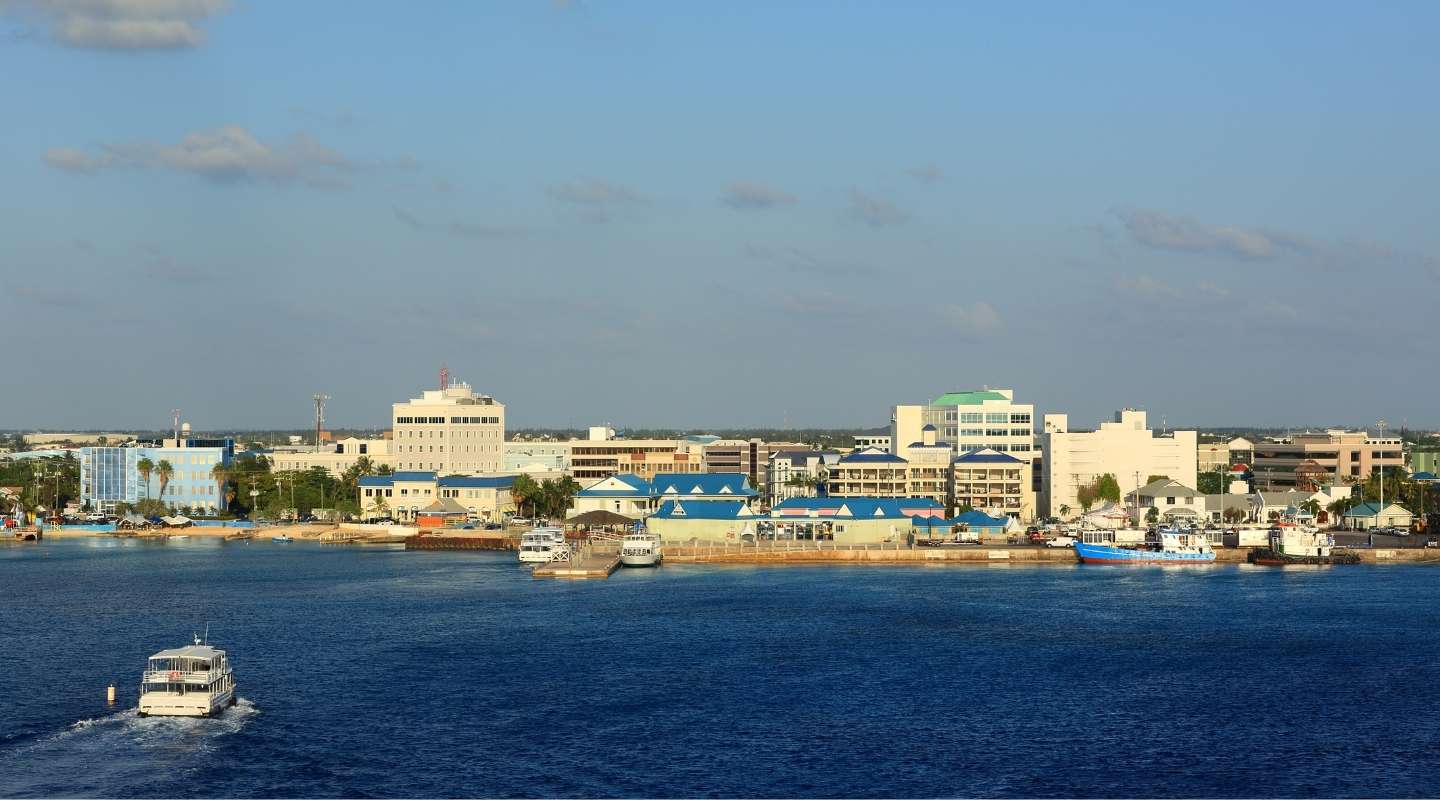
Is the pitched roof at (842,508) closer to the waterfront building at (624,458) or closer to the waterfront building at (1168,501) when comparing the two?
the waterfront building at (1168,501)

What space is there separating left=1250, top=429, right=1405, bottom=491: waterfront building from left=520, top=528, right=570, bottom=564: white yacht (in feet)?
216

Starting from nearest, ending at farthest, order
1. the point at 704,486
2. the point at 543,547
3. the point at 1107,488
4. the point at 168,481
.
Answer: the point at 543,547 → the point at 704,486 → the point at 1107,488 → the point at 168,481

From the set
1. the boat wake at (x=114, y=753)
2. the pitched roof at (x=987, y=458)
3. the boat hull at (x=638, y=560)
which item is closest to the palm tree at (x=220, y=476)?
the boat hull at (x=638, y=560)

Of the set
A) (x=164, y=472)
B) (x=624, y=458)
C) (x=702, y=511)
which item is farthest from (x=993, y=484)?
(x=164, y=472)

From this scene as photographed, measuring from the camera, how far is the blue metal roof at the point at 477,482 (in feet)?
339

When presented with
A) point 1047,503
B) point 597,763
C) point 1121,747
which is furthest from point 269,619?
point 1047,503

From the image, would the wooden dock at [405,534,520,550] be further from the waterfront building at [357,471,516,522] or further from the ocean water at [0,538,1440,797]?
the ocean water at [0,538,1440,797]

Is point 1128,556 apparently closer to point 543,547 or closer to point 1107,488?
point 1107,488

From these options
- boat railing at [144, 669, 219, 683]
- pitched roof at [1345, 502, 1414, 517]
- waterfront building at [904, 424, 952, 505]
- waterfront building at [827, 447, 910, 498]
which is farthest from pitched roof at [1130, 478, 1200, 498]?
boat railing at [144, 669, 219, 683]

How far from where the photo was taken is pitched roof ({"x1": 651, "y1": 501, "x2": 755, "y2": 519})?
3157 inches

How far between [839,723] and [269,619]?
23838 millimetres

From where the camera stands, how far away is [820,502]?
8119 cm

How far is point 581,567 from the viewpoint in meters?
69.1

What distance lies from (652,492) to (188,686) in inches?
2356
